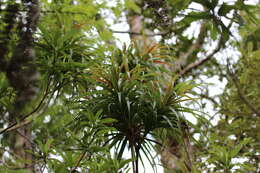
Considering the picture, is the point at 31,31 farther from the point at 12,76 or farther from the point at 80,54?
the point at 80,54

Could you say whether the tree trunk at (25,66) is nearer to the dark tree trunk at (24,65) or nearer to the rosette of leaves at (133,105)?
the dark tree trunk at (24,65)

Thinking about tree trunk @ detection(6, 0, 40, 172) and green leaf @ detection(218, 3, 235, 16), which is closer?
tree trunk @ detection(6, 0, 40, 172)

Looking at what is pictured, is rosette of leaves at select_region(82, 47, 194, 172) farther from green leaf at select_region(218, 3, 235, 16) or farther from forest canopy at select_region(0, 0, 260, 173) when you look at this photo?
green leaf at select_region(218, 3, 235, 16)

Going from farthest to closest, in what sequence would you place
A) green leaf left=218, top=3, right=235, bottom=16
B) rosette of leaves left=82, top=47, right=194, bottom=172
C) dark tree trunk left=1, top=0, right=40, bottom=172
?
rosette of leaves left=82, top=47, right=194, bottom=172
green leaf left=218, top=3, right=235, bottom=16
dark tree trunk left=1, top=0, right=40, bottom=172

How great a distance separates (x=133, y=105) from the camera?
2.08 meters

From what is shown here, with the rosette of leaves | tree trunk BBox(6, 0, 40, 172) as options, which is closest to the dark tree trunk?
tree trunk BBox(6, 0, 40, 172)

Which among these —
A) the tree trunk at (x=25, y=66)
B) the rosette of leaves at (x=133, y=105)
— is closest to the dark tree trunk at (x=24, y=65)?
the tree trunk at (x=25, y=66)

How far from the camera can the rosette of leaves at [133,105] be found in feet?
6.79

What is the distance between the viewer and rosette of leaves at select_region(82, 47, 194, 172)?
2.07m

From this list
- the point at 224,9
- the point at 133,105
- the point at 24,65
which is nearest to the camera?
the point at 24,65

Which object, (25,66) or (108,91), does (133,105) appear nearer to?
(108,91)

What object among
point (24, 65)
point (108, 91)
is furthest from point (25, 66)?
point (108, 91)

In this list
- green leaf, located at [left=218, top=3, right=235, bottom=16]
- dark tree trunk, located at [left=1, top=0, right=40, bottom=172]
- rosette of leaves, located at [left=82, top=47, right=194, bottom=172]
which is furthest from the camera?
rosette of leaves, located at [left=82, top=47, right=194, bottom=172]

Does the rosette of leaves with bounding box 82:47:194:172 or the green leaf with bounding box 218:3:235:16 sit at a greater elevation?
the green leaf with bounding box 218:3:235:16
